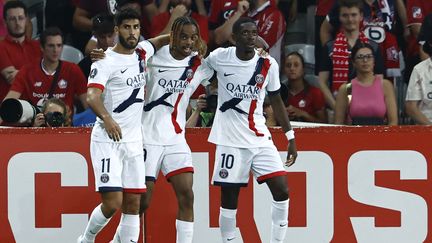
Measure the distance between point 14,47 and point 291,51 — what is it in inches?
119

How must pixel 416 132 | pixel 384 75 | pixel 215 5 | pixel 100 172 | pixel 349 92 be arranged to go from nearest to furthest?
pixel 100 172, pixel 416 132, pixel 349 92, pixel 384 75, pixel 215 5

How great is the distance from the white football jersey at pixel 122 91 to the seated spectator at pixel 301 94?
105 inches

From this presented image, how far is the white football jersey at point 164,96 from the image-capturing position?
1095 centimetres

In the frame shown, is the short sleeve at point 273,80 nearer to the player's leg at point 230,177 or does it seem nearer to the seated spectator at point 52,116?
the player's leg at point 230,177

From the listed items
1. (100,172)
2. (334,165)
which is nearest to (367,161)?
(334,165)

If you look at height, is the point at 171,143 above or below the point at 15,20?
below

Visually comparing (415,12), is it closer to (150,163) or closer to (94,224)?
(150,163)

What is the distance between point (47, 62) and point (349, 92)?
3.09 m

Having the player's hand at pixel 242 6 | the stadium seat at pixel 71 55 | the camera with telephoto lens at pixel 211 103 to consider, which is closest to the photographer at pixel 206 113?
the camera with telephoto lens at pixel 211 103

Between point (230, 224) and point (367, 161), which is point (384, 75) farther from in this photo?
point (230, 224)

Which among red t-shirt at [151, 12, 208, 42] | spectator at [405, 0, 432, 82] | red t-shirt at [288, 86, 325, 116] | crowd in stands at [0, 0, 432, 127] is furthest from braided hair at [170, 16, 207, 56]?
spectator at [405, 0, 432, 82]

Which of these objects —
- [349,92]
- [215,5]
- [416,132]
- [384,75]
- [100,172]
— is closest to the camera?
[100,172]

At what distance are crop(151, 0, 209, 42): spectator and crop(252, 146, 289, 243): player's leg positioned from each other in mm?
2761

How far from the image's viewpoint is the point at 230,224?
1112 cm
